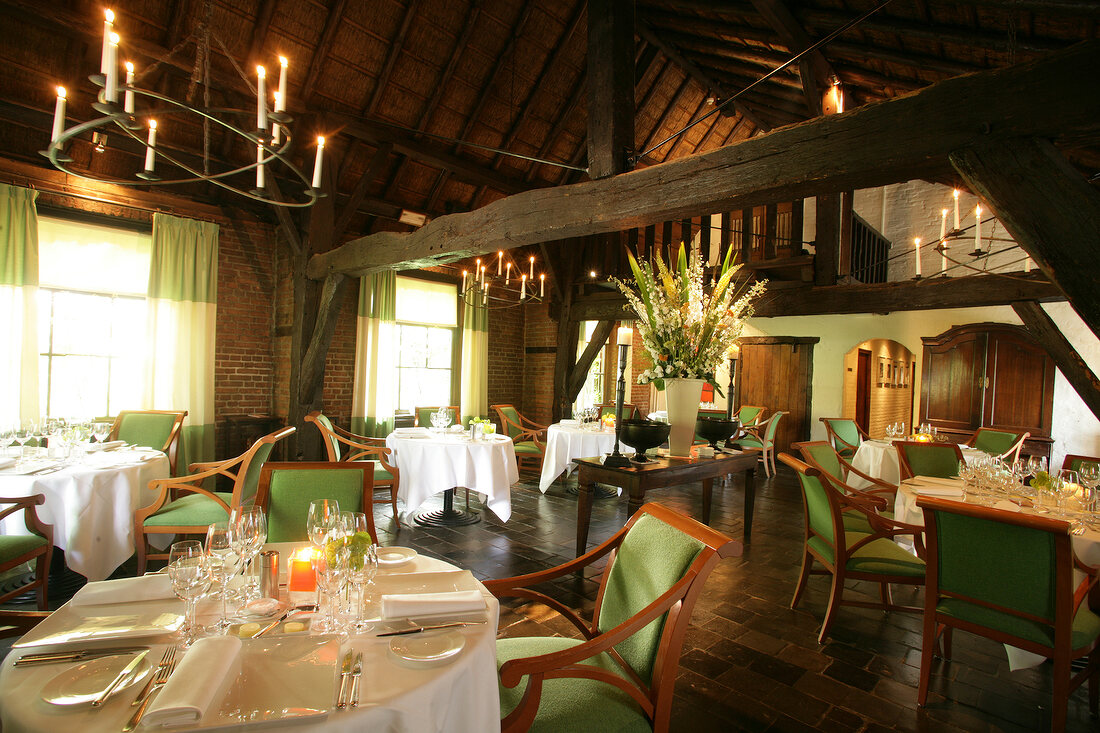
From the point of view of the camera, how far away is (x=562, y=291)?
8.39 m

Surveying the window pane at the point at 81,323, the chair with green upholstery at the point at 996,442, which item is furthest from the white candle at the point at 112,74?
the chair with green upholstery at the point at 996,442

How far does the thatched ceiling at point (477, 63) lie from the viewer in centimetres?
400

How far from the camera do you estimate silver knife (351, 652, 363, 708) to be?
42.8 inches

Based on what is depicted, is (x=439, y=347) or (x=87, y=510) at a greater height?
(x=439, y=347)

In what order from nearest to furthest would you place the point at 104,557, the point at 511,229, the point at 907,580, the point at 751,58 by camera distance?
the point at 907,580 < the point at 104,557 < the point at 511,229 < the point at 751,58

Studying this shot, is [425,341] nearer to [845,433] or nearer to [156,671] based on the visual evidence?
[845,433]

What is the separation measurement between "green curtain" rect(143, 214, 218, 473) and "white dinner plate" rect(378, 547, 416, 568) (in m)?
4.81

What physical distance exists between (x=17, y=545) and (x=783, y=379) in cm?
992

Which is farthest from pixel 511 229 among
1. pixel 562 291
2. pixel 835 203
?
pixel 835 203

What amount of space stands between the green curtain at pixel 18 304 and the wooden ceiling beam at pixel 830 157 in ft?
12.5

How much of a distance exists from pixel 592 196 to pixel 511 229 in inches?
28.6

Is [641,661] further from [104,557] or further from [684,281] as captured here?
[104,557]

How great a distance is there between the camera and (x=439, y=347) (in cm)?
799

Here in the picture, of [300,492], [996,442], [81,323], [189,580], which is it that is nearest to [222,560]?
[189,580]
